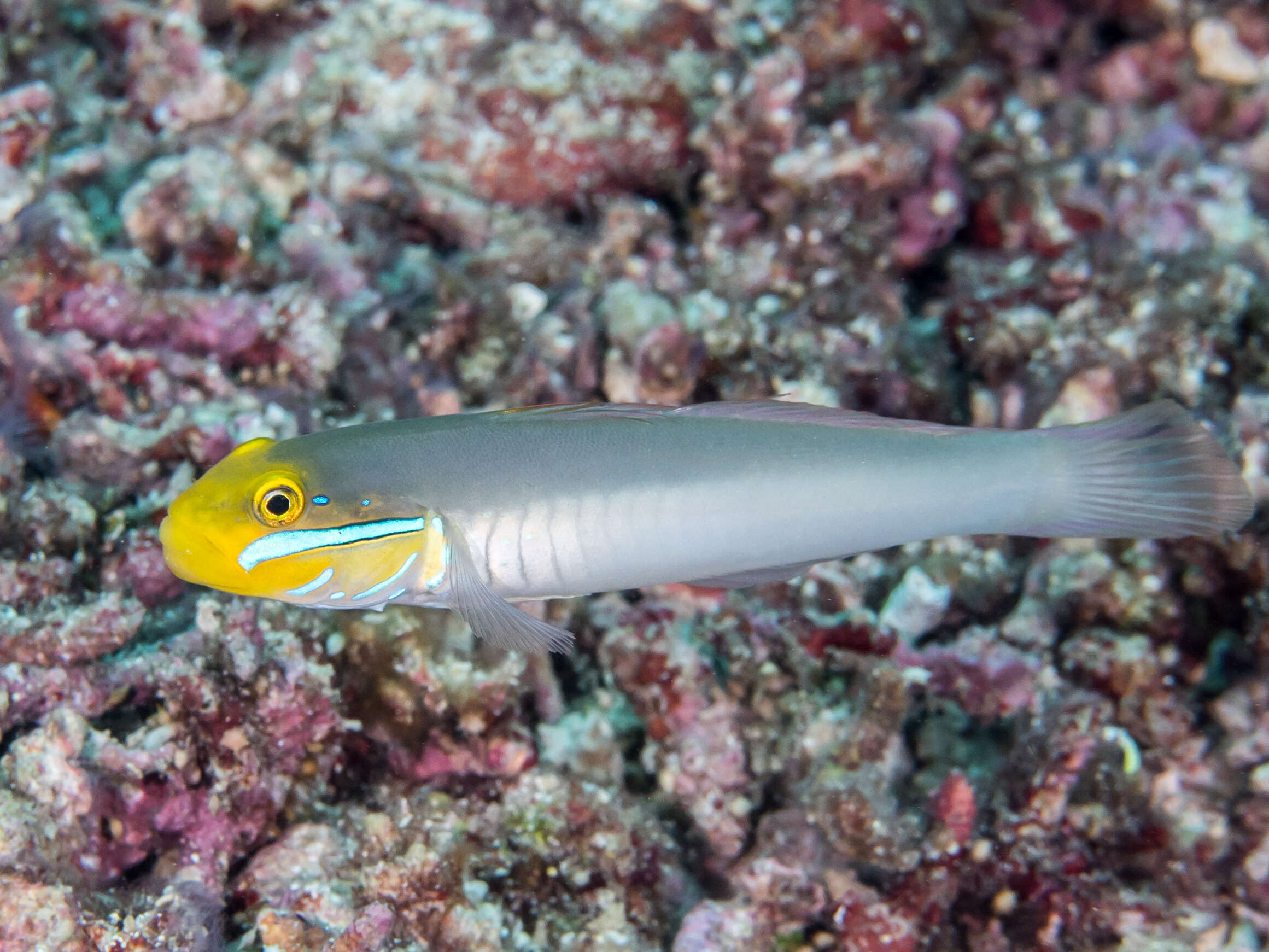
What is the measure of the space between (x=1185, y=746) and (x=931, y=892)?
131cm

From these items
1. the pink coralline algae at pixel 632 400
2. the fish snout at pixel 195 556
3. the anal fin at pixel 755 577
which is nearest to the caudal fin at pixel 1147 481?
the anal fin at pixel 755 577

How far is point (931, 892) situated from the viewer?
10.5 feet

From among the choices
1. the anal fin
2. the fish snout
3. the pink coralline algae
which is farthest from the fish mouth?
the anal fin

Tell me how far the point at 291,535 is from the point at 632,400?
2.03 m

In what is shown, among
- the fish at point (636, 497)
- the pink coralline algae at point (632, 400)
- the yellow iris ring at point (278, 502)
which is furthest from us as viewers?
the pink coralline algae at point (632, 400)

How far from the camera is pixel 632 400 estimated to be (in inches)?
165

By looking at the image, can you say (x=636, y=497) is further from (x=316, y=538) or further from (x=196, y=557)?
(x=196, y=557)

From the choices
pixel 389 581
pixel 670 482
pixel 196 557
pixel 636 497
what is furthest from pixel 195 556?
pixel 670 482

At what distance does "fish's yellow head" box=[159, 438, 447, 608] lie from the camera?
2436 millimetres

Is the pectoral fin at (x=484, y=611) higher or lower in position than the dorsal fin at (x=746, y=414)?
lower

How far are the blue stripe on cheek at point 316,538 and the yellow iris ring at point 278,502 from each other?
0.05 meters

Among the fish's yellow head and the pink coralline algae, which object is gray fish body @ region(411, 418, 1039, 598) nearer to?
the fish's yellow head

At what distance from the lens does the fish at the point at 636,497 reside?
99.1 inches

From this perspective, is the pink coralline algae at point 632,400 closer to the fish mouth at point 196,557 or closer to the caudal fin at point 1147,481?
the fish mouth at point 196,557
